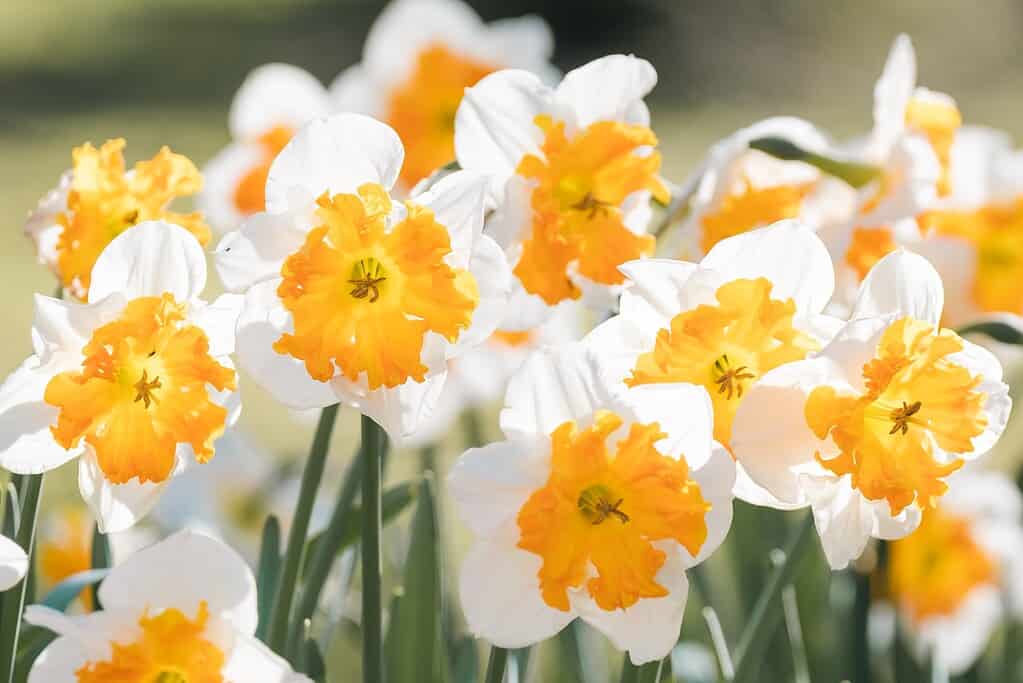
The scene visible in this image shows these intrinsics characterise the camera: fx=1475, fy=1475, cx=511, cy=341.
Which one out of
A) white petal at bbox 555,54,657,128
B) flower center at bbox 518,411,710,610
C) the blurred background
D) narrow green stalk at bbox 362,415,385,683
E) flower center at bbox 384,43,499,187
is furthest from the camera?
the blurred background

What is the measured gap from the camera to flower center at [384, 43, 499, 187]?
Answer: 1.72m

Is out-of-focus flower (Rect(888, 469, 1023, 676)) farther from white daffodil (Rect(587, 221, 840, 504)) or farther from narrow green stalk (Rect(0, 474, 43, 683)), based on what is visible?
narrow green stalk (Rect(0, 474, 43, 683))

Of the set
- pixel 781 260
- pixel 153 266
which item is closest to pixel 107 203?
pixel 153 266

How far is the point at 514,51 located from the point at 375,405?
0.98 metres

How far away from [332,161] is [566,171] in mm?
197

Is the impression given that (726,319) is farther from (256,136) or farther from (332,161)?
(256,136)

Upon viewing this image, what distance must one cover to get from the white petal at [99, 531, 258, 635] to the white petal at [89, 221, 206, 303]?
0.16 m

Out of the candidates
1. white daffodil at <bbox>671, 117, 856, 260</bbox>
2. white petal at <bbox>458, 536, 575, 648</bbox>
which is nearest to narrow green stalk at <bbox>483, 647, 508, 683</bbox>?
white petal at <bbox>458, 536, 575, 648</bbox>

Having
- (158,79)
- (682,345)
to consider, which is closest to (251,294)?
(682,345)

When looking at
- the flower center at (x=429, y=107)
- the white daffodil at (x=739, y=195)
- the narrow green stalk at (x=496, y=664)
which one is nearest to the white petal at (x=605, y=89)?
the white daffodil at (x=739, y=195)

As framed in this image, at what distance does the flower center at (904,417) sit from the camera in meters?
0.86

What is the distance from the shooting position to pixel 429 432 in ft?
5.81

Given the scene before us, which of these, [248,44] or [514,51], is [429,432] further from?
[248,44]

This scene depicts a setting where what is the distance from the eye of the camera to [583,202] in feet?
3.55
